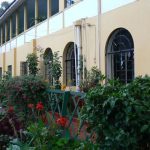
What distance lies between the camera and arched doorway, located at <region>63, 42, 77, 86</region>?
16.1 meters

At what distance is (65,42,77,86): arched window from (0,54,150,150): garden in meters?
6.14

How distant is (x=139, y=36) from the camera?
10.9 m

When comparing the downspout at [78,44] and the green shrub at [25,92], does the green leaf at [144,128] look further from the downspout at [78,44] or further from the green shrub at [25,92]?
the downspout at [78,44]

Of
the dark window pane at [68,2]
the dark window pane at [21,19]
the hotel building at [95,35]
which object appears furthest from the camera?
the dark window pane at [21,19]

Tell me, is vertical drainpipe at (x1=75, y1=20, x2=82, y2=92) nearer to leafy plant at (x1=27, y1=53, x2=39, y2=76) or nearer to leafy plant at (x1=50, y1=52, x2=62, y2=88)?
leafy plant at (x1=50, y1=52, x2=62, y2=88)

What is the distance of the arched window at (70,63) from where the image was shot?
16094 mm

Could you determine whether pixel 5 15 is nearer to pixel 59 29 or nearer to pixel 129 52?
pixel 59 29

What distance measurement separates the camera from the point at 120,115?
3.70 meters

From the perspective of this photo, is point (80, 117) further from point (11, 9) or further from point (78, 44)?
point (11, 9)

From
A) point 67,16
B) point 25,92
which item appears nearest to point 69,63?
point 67,16

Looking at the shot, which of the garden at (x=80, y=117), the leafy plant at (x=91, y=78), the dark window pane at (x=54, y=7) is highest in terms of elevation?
the dark window pane at (x=54, y=7)

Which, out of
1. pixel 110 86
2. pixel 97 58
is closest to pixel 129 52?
pixel 97 58

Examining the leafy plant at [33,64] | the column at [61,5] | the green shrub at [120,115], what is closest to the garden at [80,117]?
the green shrub at [120,115]

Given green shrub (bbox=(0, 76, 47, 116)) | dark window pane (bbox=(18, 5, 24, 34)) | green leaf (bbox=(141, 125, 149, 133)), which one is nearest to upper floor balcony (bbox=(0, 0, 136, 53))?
dark window pane (bbox=(18, 5, 24, 34))
